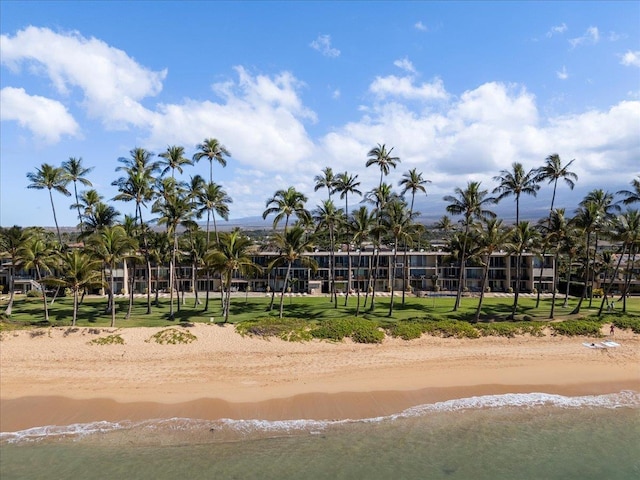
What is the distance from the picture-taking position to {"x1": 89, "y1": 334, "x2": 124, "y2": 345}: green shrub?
34.1 m

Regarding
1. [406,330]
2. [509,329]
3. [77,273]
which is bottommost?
[509,329]

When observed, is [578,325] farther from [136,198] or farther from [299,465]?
[136,198]

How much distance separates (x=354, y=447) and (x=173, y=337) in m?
20.1

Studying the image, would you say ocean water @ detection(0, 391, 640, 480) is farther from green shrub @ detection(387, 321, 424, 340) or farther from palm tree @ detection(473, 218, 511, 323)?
palm tree @ detection(473, 218, 511, 323)

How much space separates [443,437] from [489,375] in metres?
10.4

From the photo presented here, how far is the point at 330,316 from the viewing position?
44.3 m

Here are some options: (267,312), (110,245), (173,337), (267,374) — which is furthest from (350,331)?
(110,245)

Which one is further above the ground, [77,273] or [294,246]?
[294,246]

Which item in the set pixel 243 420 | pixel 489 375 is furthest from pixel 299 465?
pixel 489 375

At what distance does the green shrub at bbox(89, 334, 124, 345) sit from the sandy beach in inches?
23.5

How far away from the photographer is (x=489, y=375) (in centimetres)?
3081

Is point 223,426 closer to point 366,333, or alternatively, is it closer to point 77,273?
point 366,333

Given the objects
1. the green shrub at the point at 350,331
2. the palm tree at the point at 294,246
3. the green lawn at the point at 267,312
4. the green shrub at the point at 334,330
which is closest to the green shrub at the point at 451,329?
the green lawn at the point at 267,312

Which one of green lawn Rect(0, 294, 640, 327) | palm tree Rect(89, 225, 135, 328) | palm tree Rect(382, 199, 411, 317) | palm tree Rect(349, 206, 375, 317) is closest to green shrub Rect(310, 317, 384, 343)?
green lawn Rect(0, 294, 640, 327)
